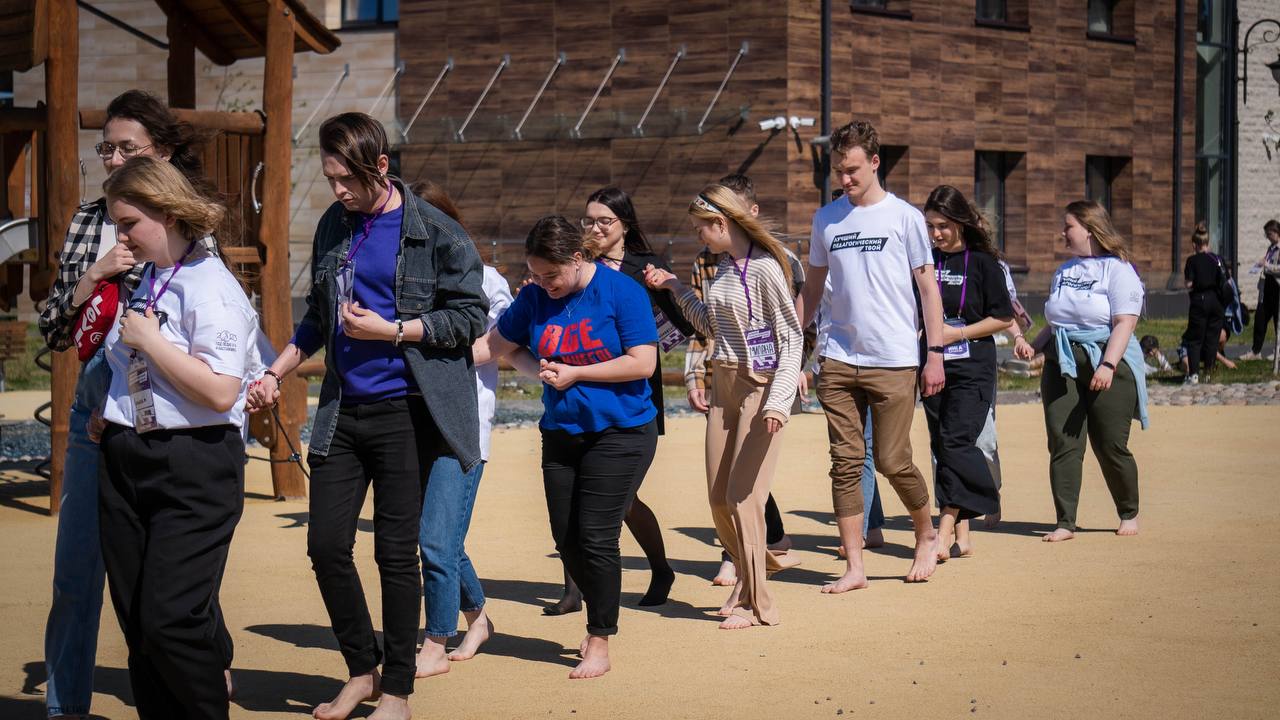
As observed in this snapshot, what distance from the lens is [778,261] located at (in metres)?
6.84

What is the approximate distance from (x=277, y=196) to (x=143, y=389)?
632cm

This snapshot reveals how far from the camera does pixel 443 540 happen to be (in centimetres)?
585

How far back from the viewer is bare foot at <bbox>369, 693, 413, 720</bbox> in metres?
5.13

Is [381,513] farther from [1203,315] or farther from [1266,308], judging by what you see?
[1266,308]

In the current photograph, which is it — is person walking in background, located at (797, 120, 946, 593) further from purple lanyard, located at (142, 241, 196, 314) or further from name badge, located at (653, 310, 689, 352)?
purple lanyard, located at (142, 241, 196, 314)

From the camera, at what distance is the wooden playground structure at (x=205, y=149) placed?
963 cm

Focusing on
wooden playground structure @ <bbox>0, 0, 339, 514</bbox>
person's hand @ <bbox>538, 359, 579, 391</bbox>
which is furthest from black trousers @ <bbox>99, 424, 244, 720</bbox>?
wooden playground structure @ <bbox>0, 0, 339, 514</bbox>

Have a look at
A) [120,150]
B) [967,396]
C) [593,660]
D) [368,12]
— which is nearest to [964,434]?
[967,396]

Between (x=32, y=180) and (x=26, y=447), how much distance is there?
359 centimetres

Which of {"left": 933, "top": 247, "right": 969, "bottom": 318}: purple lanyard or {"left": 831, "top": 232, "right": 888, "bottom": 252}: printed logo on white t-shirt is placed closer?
{"left": 831, "top": 232, "right": 888, "bottom": 252}: printed logo on white t-shirt

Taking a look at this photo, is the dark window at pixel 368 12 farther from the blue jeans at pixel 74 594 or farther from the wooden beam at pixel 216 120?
the blue jeans at pixel 74 594

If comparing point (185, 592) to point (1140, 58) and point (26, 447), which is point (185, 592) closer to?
point (26, 447)

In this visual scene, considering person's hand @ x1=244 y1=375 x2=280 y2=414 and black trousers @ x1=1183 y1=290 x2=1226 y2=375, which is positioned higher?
black trousers @ x1=1183 y1=290 x2=1226 y2=375

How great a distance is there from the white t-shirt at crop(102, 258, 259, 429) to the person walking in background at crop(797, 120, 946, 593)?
3.41 metres
